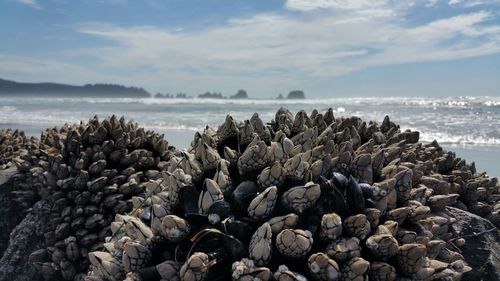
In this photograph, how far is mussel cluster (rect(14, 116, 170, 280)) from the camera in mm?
3605

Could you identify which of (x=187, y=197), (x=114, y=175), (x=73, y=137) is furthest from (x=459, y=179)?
(x=73, y=137)

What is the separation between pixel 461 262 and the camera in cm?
250

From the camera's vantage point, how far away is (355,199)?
2.30 m

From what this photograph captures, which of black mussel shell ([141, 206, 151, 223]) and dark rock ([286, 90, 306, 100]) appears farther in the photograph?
dark rock ([286, 90, 306, 100])

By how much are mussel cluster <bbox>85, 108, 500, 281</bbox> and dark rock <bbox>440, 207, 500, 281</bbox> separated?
117mm

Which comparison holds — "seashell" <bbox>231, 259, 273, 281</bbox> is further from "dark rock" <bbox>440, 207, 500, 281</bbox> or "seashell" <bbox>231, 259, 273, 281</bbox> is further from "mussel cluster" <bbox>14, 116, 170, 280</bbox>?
"mussel cluster" <bbox>14, 116, 170, 280</bbox>

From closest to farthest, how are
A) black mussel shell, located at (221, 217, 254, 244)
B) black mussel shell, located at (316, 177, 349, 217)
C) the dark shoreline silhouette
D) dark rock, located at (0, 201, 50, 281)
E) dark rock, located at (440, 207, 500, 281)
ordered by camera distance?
→ black mussel shell, located at (221, 217, 254, 244) → black mussel shell, located at (316, 177, 349, 217) → dark rock, located at (440, 207, 500, 281) → dark rock, located at (0, 201, 50, 281) → the dark shoreline silhouette

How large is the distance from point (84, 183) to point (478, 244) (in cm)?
266

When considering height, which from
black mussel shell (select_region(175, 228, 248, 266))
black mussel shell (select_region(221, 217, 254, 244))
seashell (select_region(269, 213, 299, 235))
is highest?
seashell (select_region(269, 213, 299, 235))

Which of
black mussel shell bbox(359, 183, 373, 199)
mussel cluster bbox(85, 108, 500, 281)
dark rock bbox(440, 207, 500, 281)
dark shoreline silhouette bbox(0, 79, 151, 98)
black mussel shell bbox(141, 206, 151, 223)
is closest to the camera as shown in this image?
mussel cluster bbox(85, 108, 500, 281)

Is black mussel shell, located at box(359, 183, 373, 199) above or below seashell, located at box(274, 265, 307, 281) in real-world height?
above

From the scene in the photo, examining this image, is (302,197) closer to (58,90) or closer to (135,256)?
(135,256)

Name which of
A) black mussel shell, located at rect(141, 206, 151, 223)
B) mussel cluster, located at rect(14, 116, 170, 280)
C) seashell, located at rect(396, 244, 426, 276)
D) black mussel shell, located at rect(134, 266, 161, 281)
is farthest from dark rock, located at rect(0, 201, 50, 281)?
seashell, located at rect(396, 244, 426, 276)

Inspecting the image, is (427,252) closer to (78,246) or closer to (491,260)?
(491,260)
